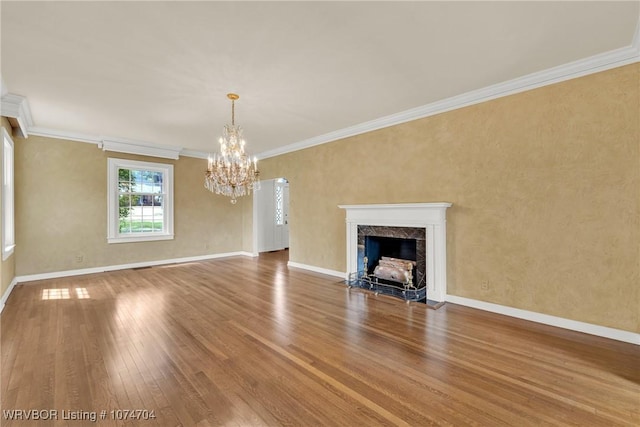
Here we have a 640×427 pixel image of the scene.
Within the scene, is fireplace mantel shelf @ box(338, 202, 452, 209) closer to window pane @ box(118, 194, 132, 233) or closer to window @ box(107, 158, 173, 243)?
window @ box(107, 158, 173, 243)

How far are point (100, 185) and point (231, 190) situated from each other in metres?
3.79

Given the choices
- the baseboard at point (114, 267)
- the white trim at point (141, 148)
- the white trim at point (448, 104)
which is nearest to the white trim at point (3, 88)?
the white trim at point (448, 104)

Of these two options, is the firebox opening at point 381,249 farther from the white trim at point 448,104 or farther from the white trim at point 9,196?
the white trim at point 9,196

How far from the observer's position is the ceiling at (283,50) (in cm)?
209

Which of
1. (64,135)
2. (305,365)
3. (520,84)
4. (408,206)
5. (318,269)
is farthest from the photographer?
(318,269)

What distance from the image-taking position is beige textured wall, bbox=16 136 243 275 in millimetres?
4961

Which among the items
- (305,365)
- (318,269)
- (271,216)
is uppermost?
(271,216)

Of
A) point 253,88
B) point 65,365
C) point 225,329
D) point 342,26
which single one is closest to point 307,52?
point 342,26

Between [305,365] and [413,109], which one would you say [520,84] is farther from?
[305,365]

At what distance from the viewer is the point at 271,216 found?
28.6ft

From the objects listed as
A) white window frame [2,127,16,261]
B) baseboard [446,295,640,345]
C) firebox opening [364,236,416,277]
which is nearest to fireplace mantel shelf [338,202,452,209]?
firebox opening [364,236,416,277]

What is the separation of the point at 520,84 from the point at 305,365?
3773mm

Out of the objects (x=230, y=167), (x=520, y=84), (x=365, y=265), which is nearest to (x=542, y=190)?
(x=520, y=84)

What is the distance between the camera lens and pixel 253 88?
3334 mm
